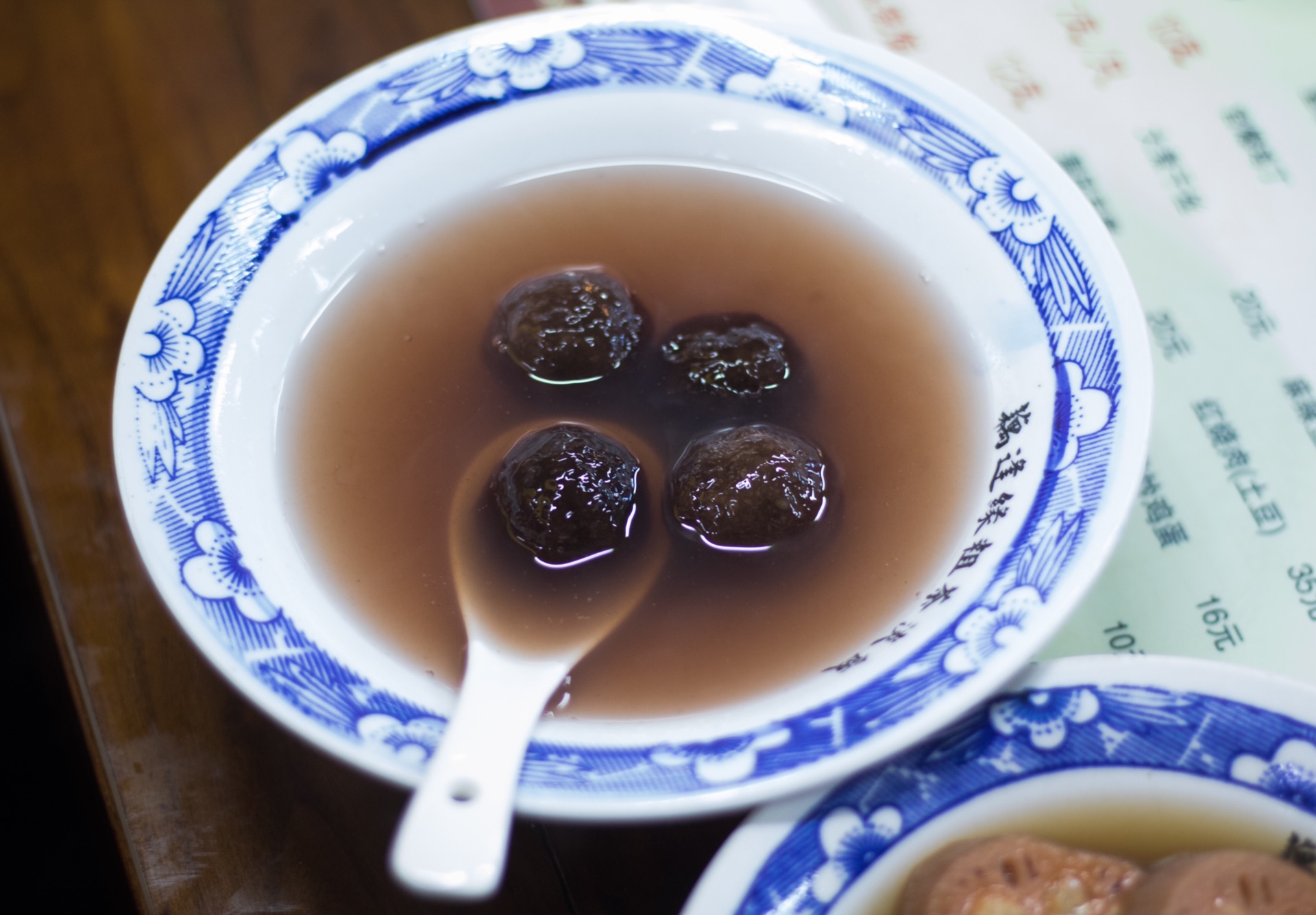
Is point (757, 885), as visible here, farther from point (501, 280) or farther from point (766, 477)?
point (501, 280)

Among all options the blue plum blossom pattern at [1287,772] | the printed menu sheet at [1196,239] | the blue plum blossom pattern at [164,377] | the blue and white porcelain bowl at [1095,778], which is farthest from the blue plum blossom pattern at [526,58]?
the blue plum blossom pattern at [1287,772]

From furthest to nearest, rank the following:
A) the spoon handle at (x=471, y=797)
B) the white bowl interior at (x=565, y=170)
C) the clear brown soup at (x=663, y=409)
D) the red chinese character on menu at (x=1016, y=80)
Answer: the red chinese character on menu at (x=1016, y=80)
the clear brown soup at (x=663, y=409)
the white bowl interior at (x=565, y=170)
the spoon handle at (x=471, y=797)

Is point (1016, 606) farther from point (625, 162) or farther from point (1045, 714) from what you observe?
point (625, 162)

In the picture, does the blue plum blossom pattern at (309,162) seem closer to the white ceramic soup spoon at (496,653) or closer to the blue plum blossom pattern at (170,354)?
the blue plum blossom pattern at (170,354)

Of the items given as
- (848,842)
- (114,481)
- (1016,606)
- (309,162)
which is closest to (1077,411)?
(1016,606)

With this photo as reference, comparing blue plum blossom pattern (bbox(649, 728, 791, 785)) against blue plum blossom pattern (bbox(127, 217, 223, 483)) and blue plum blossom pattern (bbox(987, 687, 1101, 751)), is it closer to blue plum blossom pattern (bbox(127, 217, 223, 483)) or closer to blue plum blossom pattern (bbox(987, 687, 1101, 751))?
blue plum blossom pattern (bbox(987, 687, 1101, 751))

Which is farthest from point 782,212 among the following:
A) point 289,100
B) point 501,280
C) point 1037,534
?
point 289,100

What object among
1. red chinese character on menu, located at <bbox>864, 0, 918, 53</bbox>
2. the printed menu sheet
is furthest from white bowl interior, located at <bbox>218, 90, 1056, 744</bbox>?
red chinese character on menu, located at <bbox>864, 0, 918, 53</bbox>

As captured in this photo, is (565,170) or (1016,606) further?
(565,170)
